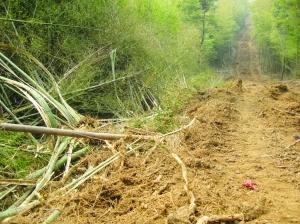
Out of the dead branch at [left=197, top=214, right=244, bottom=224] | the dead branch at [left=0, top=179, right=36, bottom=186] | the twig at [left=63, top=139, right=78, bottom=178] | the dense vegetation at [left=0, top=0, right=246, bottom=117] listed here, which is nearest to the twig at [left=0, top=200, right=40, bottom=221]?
the dead branch at [left=0, top=179, right=36, bottom=186]

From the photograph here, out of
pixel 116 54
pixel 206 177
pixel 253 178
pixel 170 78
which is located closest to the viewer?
pixel 206 177

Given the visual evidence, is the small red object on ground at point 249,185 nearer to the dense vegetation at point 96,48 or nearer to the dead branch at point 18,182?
the dead branch at point 18,182

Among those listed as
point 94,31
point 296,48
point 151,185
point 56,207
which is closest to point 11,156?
point 56,207

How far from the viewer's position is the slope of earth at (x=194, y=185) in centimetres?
379

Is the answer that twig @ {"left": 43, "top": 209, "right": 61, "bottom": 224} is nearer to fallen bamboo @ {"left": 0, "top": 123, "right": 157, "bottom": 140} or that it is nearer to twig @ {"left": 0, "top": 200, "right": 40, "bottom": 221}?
twig @ {"left": 0, "top": 200, "right": 40, "bottom": 221}

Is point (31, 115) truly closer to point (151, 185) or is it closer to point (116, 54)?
point (151, 185)

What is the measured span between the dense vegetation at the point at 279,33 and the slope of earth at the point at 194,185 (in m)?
18.3

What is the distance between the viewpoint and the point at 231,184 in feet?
15.7

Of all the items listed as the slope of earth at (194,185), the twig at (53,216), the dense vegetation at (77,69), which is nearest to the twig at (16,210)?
the slope of earth at (194,185)

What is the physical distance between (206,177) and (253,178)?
73 centimetres

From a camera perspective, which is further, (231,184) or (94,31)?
(94,31)

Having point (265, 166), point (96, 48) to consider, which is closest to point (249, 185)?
point (265, 166)

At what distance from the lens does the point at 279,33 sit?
94.8ft

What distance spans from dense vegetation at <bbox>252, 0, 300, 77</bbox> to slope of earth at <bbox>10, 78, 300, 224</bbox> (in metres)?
18.3
